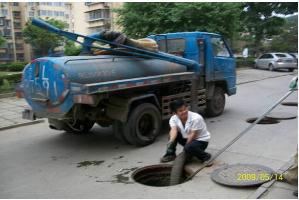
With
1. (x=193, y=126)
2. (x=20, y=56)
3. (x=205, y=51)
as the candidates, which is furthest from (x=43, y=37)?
(x=193, y=126)

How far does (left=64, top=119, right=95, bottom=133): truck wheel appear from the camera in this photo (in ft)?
26.7

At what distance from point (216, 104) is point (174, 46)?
6.04ft

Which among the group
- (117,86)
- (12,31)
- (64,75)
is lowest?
(117,86)

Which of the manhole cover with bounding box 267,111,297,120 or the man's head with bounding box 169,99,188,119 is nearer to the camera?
the man's head with bounding box 169,99,188,119

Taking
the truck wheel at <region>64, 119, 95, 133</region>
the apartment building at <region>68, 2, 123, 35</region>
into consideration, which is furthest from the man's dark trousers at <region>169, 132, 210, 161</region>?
the apartment building at <region>68, 2, 123, 35</region>

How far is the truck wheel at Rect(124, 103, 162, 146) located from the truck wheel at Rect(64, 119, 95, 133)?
139 centimetres

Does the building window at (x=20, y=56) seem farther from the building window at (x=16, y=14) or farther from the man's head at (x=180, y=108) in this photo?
the man's head at (x=180, y=108)

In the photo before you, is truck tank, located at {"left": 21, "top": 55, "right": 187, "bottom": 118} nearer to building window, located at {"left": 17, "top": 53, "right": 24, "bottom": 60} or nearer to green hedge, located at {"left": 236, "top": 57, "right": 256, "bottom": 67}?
green hedge, located at {"left": 236, "top": 57, "right": 256, "bottom": 67}

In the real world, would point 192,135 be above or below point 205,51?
below

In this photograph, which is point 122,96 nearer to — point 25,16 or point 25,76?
point 25,76

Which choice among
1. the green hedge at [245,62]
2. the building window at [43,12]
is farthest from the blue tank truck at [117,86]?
the building window at [43,12]

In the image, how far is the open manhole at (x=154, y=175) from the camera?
5711 millimetres

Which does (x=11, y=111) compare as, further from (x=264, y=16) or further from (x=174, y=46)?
(x=264, y=16)
